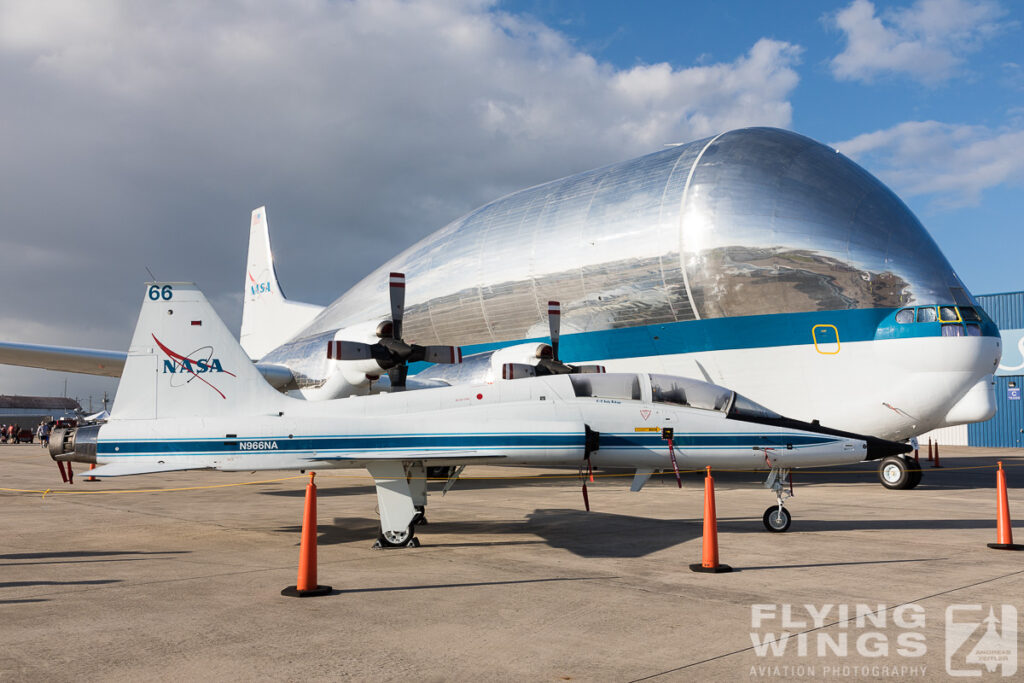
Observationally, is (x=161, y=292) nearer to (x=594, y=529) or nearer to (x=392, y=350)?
(x=392, y=350)

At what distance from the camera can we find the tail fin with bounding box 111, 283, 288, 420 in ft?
36.8

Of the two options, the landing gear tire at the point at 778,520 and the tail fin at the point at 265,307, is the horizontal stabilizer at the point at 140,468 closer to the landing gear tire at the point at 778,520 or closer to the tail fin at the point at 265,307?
the landing gear tire at the point at 778,520

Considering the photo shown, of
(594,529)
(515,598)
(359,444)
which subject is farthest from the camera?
(594,529)

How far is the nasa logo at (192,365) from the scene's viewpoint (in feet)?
37.4

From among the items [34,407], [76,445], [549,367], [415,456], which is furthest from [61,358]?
[34,407]

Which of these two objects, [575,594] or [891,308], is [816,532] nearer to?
[575,594]

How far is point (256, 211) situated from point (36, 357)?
1783cm

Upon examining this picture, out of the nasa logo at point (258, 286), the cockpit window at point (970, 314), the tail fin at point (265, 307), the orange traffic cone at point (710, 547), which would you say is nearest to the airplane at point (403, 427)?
the orange traffic cone at point (710, 547)

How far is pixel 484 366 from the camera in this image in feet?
73.2

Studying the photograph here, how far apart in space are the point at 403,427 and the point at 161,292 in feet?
14.7

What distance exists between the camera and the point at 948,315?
18.4m

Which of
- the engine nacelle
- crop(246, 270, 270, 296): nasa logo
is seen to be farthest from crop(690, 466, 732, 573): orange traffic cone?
crop(246, 270, 270, 296): nasa logo

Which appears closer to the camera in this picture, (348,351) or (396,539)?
(396,539)

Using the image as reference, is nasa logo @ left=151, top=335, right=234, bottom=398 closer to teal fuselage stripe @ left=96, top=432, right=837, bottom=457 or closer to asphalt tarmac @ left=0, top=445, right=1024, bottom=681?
teal fuselage stripe @ left=96, top=432, right=837, bottom=457
